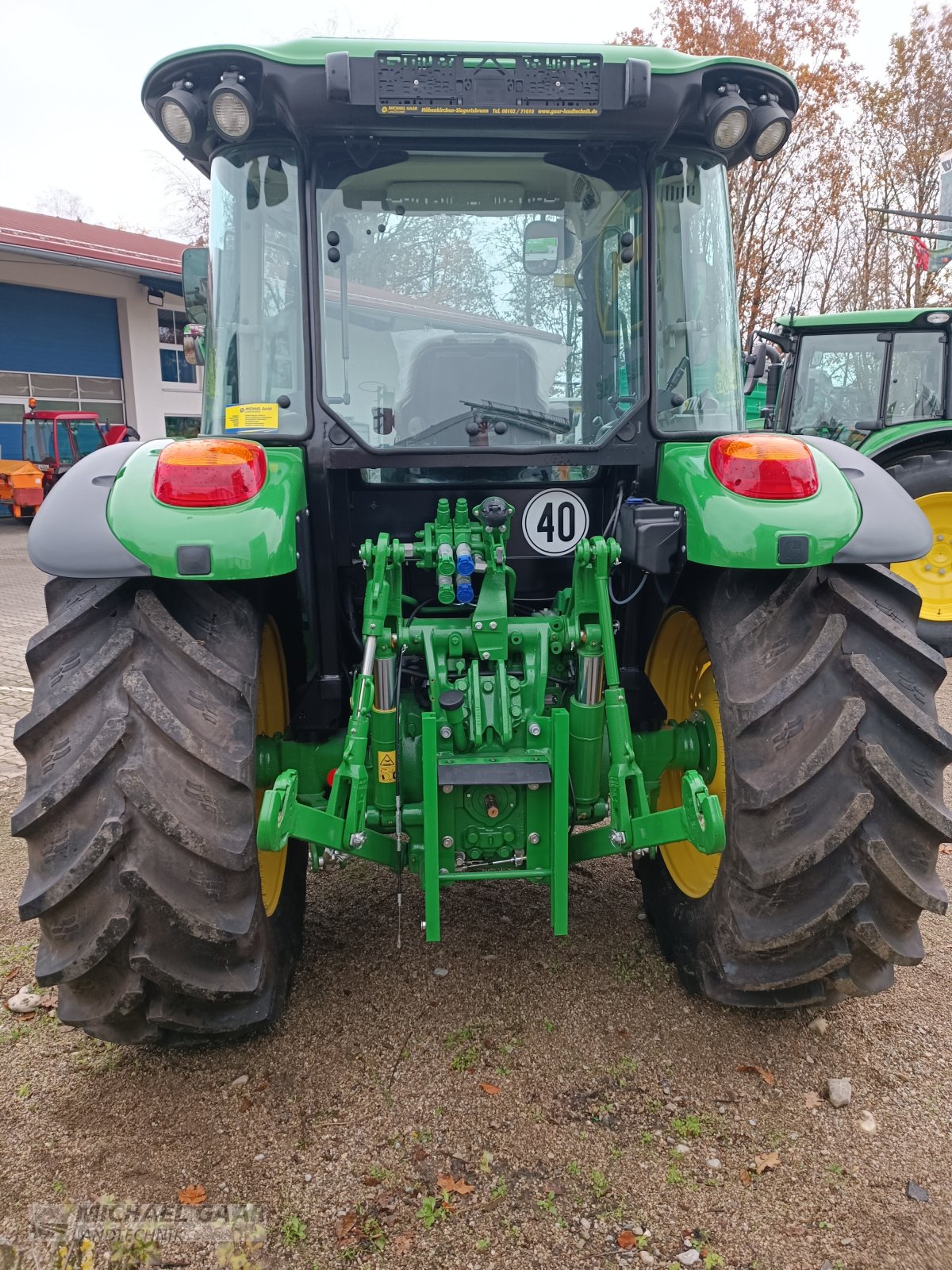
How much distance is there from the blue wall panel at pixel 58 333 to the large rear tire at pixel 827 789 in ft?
62.3

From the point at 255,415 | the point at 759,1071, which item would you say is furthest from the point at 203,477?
the point at 759,1071

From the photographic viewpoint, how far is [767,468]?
234cm

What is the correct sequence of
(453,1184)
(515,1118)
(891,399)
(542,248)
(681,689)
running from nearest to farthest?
(453,1184) < (515,1118) < (542,248) < (681,689) < (891,399)

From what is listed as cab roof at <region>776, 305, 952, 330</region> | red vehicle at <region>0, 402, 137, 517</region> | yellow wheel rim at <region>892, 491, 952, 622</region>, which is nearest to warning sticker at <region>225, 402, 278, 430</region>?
yellow wheel rim at <region>892, 491, 952, 622</region>

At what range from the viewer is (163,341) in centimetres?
2041

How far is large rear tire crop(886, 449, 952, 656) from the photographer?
716 centimetres

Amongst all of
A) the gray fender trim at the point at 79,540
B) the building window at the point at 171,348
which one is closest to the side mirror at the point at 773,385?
the gray fender trim at the point at 79,540

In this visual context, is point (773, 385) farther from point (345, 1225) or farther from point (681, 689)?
point (345, 1225)

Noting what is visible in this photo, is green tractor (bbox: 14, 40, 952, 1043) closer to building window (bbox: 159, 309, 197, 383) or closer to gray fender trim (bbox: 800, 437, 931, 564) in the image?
gray fender trim (bbox: 800, 437, 931, 564)

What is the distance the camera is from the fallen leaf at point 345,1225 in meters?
1.97

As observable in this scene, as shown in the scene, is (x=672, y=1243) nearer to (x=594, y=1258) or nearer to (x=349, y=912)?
(x=594, y=1258)

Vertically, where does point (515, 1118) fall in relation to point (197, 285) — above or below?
below

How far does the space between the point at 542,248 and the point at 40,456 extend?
1632cm

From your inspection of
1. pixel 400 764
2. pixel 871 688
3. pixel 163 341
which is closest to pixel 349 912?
pixel 400 764
